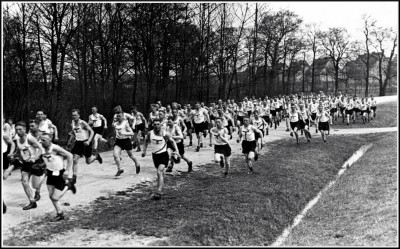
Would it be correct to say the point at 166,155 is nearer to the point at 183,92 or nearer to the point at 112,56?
the point at 112,56

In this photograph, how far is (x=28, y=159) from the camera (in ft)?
30.1

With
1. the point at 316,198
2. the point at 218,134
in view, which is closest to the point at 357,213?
the point at 316,198

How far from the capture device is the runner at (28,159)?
9.07 metres

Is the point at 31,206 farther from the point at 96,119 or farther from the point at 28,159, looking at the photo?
the point at 96,119

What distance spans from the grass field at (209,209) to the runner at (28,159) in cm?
98

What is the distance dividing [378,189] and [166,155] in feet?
22.8

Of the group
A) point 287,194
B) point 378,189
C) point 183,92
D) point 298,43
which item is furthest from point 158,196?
point 298,43

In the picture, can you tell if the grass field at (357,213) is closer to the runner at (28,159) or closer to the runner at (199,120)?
the runner at (28,159)

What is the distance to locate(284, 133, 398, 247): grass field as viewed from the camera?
28.9 ft

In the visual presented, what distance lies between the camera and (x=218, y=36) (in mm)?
40844

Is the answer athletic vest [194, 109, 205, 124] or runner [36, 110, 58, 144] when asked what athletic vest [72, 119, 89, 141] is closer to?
runner [36, 110, 58, 144]

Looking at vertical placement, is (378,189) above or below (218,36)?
below

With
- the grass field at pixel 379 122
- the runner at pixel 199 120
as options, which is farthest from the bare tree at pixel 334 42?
the runner at pixel 199 120

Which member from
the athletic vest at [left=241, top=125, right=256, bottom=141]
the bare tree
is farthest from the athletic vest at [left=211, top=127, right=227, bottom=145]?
the bare tree
